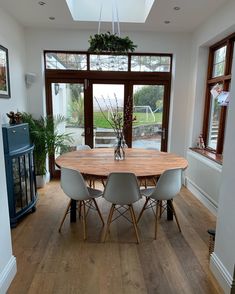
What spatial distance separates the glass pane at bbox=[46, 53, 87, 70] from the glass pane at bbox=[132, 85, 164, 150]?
1.18 meters

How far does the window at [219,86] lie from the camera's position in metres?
3.36

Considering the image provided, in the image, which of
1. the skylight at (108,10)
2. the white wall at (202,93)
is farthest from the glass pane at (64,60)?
the white wall at (202,93)

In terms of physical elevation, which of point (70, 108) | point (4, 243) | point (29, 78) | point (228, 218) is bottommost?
point (4, 243)

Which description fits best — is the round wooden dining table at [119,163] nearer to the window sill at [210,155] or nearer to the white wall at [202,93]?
the window sill at [210,155]

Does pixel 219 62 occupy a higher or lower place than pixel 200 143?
higher

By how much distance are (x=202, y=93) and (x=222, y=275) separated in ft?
10.00

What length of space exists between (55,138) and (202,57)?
2.95 m

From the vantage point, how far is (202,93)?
405 centimetres

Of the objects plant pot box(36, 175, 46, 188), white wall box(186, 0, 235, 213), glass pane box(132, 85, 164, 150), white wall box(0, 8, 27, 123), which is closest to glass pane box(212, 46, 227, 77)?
white wall box(186, 0, 235, 213)

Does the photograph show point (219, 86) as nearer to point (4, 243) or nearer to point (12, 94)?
point (12, 94)

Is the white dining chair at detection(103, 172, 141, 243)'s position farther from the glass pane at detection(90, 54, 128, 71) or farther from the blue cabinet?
the glass pane at detection(90, 54, 128, 71)

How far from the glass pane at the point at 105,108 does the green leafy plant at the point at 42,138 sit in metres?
0.76

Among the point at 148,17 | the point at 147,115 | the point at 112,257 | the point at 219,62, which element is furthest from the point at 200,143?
the point at 112,257

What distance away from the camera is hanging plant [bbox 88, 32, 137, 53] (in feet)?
8.41
